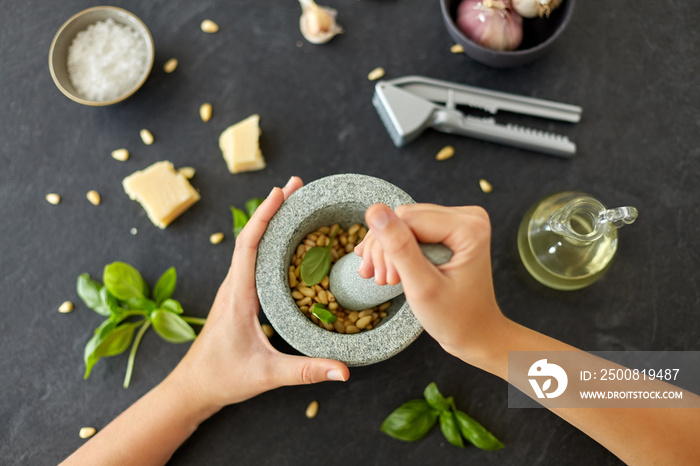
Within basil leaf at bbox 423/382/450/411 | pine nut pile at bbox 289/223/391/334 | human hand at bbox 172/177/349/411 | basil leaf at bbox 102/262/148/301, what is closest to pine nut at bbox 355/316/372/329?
pine nut pile at bbox 289/223/391/334

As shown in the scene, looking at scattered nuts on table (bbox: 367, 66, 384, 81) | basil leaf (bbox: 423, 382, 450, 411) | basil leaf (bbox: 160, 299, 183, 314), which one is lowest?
basil leaf (bbox: 423, 382, 450, 411)

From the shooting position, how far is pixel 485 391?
0.98 meters

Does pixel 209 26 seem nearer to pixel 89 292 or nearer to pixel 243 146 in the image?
pixel 243 146

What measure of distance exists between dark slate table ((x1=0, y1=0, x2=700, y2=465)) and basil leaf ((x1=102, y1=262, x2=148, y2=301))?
57mm

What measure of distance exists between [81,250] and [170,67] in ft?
1.38

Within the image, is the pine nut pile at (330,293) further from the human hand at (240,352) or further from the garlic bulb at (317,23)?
the garlic bulb at (317,23)

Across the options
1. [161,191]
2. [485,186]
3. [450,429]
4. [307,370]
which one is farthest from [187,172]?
[450,429]

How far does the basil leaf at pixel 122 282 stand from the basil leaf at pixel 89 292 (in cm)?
4

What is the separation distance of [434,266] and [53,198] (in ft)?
2.68

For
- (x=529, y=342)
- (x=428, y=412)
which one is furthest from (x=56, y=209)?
(x=529, y=342)

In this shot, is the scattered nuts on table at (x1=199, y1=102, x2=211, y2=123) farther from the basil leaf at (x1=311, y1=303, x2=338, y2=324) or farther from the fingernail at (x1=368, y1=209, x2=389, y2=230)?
the fingernail at (x1=368, y1=209, x2=389, y2=230)

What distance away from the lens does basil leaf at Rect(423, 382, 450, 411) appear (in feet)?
3.11

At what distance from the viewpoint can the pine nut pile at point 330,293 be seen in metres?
0.82

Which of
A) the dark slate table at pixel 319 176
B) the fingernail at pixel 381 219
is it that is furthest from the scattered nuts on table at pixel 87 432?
the fingernail at pixel 381 219
